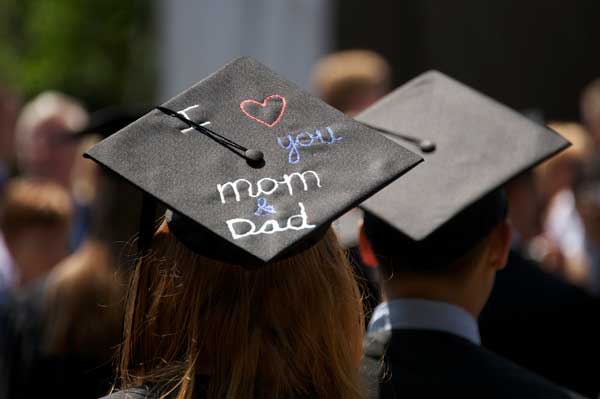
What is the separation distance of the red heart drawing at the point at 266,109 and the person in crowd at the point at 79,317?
1.48m

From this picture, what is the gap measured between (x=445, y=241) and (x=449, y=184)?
197mm

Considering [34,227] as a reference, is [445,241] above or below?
above

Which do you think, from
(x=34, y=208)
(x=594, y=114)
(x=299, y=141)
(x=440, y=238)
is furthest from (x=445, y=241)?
(x=594, y=114)

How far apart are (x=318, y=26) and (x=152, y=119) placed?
5245 millimetres

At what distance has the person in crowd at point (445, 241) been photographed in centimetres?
226

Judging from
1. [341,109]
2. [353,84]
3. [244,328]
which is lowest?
[341,109]

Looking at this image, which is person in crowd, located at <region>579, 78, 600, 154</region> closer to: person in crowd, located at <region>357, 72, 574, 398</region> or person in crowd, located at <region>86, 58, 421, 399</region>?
person in crowd, located at <region>357, 72, 574, 398</region>

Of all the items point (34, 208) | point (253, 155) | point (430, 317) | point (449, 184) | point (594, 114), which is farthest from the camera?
point (594, 114)

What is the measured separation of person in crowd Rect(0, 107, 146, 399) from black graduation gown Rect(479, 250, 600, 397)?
45.7 inches

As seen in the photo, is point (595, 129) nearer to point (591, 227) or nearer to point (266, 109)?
point (591, 227)

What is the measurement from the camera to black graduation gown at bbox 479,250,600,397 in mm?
3184

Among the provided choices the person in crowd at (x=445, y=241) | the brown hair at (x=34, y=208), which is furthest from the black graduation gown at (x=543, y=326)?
the brown hair at (x=34, y=208)

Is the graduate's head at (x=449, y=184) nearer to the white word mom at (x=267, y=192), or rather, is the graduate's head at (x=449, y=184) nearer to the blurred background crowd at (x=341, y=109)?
the blurred background crowd at (x=341, y=109)

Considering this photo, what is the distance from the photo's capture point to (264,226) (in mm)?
1779
